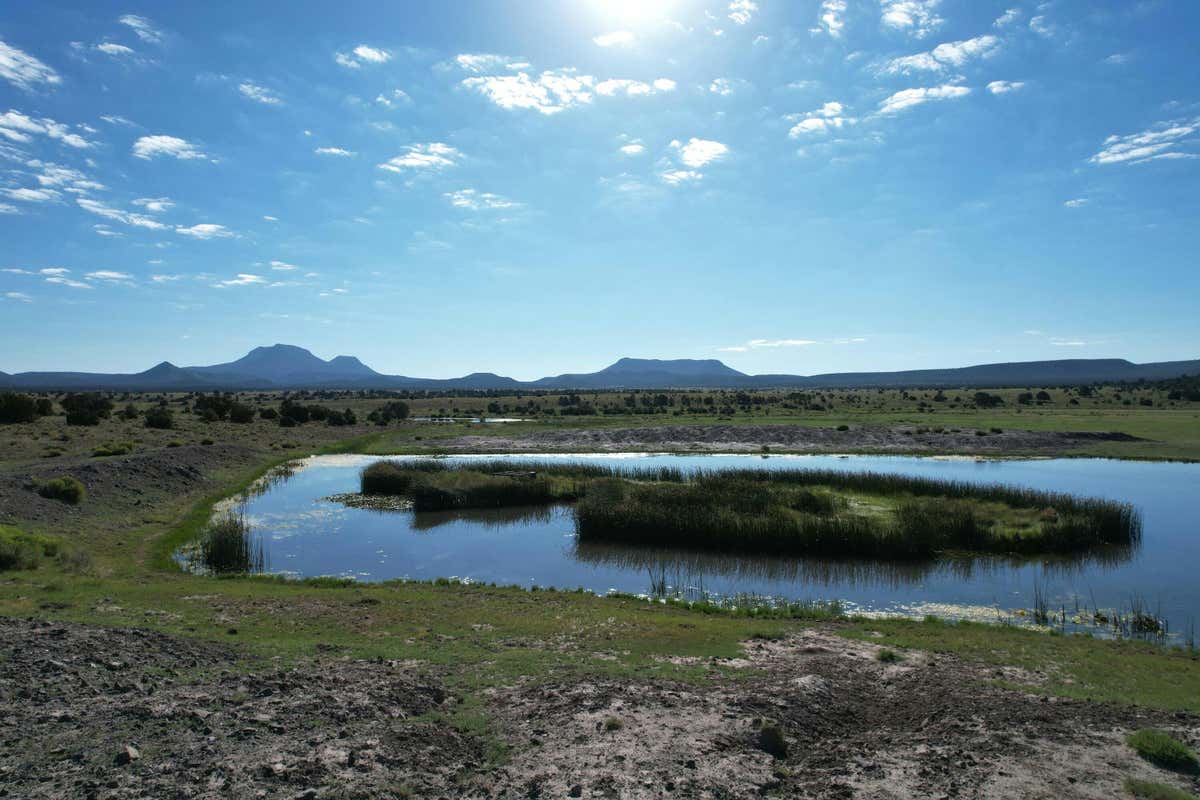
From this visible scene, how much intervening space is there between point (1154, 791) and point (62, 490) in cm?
2998

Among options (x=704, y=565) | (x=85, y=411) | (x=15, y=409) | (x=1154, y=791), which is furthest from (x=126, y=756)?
(x=85, y=411)

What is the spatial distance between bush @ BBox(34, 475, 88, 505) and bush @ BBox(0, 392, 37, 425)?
103 feet

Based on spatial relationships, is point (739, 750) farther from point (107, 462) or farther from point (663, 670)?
point (107, 462)

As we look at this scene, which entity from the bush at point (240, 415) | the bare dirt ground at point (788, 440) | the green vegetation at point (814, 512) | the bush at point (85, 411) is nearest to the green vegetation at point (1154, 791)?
the green vegetation at point (814, 512)

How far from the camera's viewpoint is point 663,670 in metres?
10.8

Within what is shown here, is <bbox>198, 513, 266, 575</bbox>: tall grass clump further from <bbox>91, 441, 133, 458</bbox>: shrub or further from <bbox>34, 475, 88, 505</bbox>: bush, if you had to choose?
<bbox>91, 441, 133, 458</bbox>: shrub

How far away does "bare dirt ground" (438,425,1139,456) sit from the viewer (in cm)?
5019

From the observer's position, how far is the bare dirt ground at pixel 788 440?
5019 centimetres

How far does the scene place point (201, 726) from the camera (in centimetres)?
775

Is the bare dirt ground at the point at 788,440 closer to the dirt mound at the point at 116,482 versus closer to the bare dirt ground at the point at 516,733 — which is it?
the dirt mound at the point at 116,482

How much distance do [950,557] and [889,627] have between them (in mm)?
8842

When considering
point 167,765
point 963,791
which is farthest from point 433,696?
point 963,791

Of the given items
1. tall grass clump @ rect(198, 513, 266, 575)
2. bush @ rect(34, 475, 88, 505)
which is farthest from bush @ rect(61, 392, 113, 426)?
tall grass clump @ rect(198, 513, 266, 575)

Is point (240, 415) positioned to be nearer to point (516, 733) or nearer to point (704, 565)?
point (704, 565)
